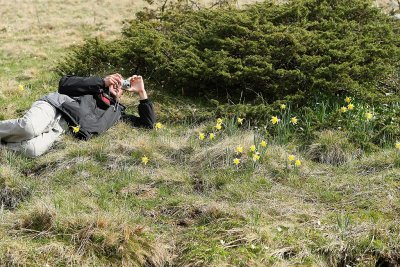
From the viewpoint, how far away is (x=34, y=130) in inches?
182

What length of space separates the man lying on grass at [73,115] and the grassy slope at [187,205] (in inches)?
5.3

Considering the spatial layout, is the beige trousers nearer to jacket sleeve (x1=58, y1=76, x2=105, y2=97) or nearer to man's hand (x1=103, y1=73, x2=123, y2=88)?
jacket sleeve (x1=58, y1=76, x2=105, y2=97)

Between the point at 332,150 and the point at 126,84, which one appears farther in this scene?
the point at 126,84

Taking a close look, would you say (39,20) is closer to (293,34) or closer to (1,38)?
(1,38)

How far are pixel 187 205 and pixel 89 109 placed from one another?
2.01 metres

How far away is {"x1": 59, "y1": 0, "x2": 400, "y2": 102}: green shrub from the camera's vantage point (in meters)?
5.82

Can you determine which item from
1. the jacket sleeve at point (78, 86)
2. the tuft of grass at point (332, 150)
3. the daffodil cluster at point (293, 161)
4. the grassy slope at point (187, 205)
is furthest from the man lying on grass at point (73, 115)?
the tuft of grass at point (332, 150)

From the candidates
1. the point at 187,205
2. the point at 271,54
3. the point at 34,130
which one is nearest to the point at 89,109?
the point at 34,130

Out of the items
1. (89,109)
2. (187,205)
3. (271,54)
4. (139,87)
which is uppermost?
(271,54)

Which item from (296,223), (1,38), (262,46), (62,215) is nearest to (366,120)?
(262,46)

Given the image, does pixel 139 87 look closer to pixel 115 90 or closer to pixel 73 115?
pixel 115 90

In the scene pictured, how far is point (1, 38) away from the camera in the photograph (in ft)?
41.3

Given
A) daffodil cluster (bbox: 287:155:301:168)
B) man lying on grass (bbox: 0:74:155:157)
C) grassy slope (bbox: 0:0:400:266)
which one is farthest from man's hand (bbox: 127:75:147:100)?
daffodil cluster (bbox: 287:155:301:168)

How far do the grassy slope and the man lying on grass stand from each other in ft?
0.44
